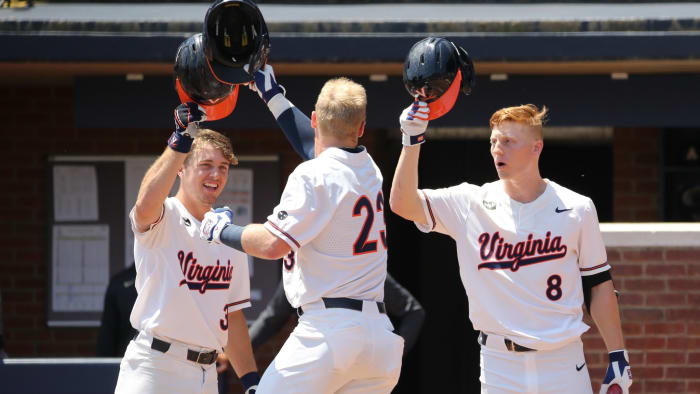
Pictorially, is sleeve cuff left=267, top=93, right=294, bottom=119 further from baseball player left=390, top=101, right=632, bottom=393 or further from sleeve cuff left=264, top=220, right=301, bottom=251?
sleeve cuff left=264, top=220, right=301, bottom=251

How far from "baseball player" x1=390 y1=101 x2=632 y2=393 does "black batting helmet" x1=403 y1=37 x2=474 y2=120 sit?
7 cm

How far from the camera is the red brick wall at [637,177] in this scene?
8.03m

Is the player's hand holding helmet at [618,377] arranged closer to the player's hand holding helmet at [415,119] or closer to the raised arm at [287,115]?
the player's hand holding helmet at [415,119]

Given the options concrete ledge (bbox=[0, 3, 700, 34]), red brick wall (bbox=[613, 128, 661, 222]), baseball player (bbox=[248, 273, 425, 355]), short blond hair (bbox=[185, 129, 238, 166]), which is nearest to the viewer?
short blond hair (bbox=[185, 129, 238, 166])

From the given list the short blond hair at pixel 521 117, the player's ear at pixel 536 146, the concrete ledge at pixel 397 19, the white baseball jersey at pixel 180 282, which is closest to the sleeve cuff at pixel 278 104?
the white baseball jersey at pixel 180 282

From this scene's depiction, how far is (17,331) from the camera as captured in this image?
27.1 ft

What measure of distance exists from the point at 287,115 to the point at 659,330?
9.56 ft

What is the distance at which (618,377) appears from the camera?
14.8 feet

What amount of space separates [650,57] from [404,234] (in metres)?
3.00

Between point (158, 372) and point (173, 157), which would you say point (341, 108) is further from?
point (158, 372)

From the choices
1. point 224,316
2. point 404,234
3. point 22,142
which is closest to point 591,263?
point 224,316

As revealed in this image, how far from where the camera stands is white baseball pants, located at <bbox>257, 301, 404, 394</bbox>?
162 inches

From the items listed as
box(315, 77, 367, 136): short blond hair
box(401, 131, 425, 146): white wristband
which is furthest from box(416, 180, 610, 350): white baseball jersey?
box(315, 77, 367, 136): short blond hair

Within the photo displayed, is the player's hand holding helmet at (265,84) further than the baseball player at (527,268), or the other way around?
the player's hand holding helmet at (265,84)
